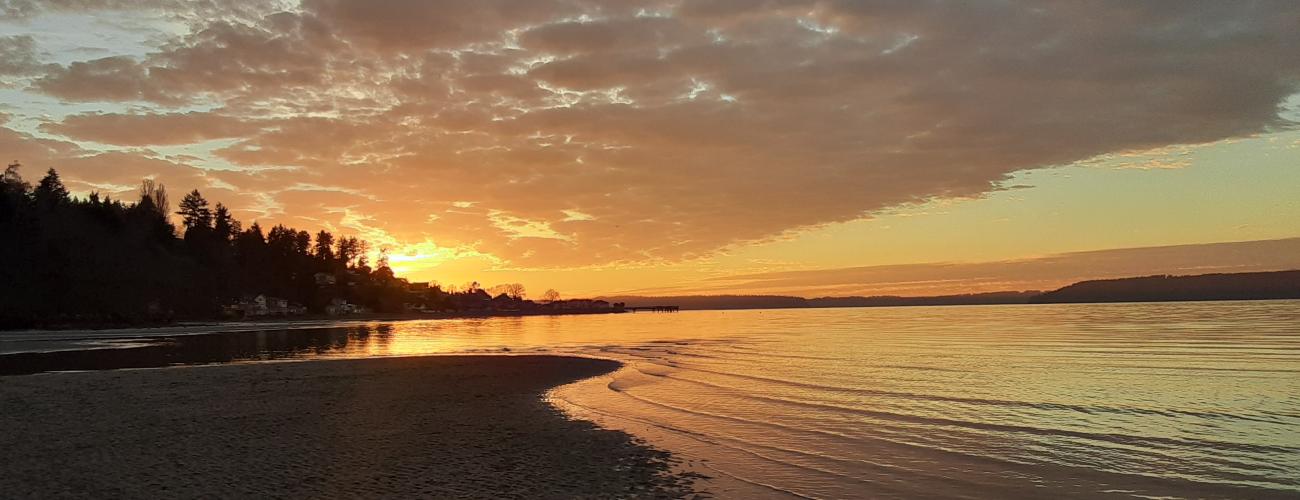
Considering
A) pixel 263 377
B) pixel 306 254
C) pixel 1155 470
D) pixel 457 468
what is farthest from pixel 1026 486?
pixel 306 254

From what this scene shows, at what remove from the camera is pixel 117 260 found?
4001 inches

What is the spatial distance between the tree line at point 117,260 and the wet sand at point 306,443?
252ft

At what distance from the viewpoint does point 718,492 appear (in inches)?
492

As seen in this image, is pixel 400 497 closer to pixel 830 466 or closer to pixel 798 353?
pixel 830 466

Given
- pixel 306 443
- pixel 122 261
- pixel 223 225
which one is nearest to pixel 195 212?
pixel 223 225

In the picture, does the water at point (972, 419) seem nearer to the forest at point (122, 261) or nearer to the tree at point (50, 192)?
the forest at point (122, 261)

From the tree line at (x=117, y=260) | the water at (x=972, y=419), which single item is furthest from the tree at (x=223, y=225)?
the water at (x=972, y=419)

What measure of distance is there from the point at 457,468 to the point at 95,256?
10851 centimetres

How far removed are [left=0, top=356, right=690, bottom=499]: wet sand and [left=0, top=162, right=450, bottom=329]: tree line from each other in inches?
3025

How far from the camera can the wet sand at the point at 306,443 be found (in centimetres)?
1239

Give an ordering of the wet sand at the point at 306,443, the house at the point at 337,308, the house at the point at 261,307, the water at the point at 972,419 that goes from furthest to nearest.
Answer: the house at the point at 337,308
the house at the point at 261,307
the water at the point at 972,419
the wet sand at the point at 306,443

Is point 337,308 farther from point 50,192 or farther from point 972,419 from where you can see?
point 972,419

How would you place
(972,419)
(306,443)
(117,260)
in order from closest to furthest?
(306,443)
(972,419)
(117,260)

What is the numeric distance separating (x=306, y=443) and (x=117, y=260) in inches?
4267
